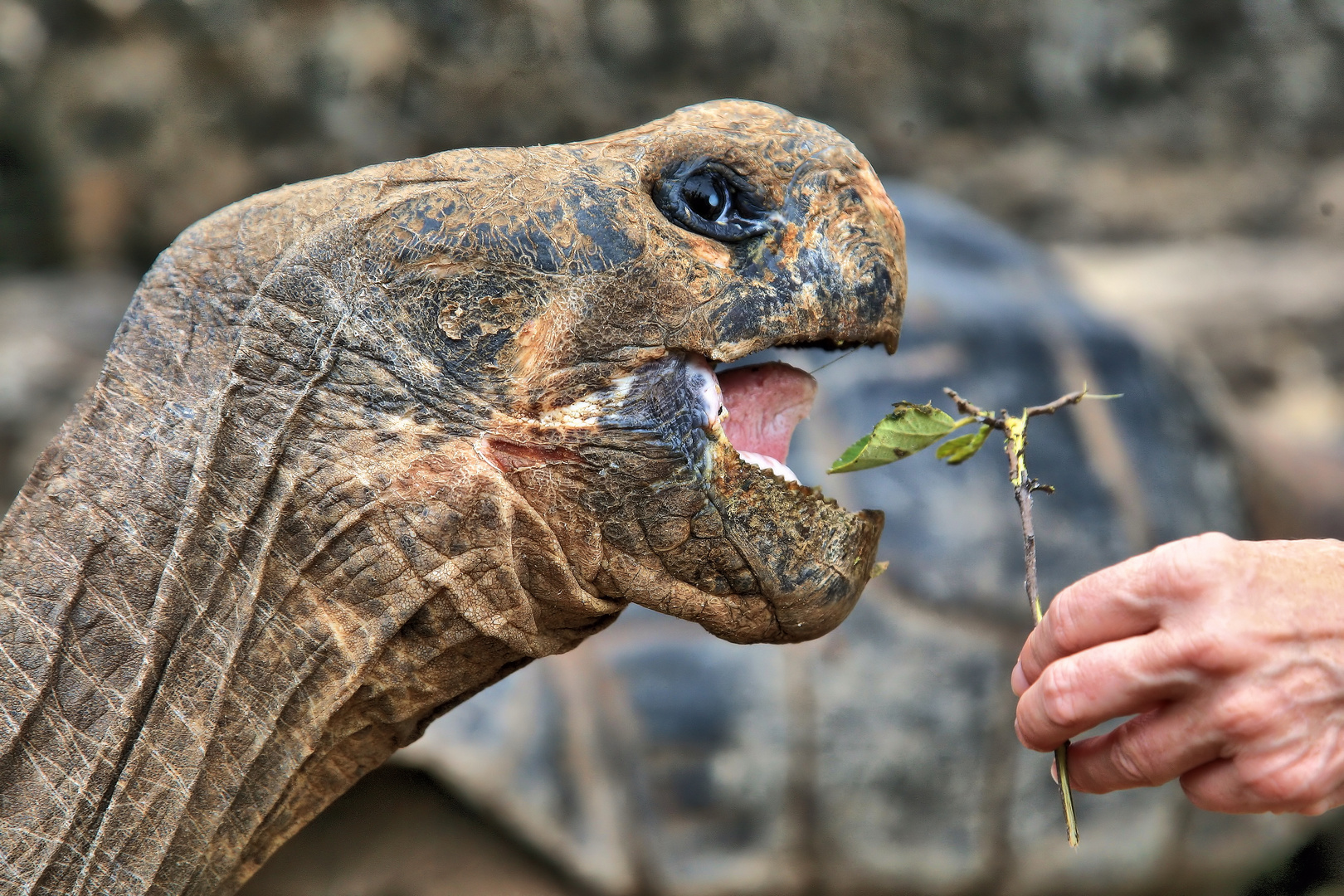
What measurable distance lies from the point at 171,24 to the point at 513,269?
10.4 feet

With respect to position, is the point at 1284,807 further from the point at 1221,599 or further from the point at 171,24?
the point at 171,24

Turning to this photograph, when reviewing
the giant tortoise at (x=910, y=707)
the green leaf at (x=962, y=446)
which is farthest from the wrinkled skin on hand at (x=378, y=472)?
the giant tortoise at (x=910, y=707)

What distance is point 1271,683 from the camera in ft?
3.54

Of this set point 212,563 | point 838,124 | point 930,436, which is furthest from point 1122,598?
point 838,124

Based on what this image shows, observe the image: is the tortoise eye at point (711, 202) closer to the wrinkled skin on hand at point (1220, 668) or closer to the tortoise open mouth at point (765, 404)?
the tortoise open mouth at point (765, 404)

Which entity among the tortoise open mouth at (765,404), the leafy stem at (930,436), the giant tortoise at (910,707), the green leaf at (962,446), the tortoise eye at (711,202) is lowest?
the giant tortoise at (910,707)

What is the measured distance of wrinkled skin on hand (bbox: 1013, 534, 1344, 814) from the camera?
1.08 meters

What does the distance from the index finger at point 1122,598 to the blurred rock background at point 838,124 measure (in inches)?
76.3

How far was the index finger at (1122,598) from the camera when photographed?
1.09m

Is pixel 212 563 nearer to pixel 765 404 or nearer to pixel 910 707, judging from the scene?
pixel 765 404

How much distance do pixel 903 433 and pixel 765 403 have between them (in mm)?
167

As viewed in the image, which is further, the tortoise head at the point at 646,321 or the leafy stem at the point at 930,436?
the leafy stem at the point at 930,436

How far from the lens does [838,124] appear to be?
183 inches

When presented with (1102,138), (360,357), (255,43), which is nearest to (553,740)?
(360,357)
